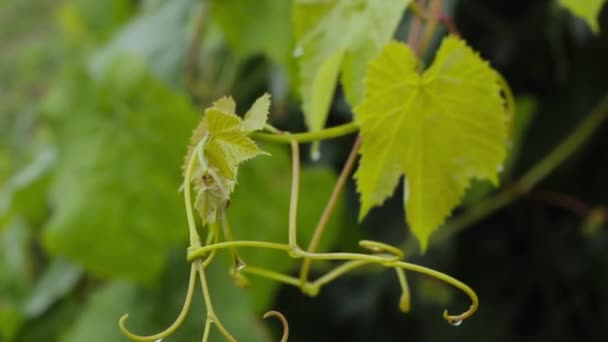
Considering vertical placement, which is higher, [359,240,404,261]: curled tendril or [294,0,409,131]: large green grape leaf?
[294,0,409,131]: large green grape leaf

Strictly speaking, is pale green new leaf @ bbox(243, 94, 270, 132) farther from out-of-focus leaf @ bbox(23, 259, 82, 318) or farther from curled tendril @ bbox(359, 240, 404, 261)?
out-of-focus leaf @ bbox(23, 259, 82, 318)

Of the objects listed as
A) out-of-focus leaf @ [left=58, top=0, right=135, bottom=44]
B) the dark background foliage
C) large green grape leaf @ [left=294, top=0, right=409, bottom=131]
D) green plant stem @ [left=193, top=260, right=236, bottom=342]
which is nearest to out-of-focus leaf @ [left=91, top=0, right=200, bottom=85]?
the dark background foliage

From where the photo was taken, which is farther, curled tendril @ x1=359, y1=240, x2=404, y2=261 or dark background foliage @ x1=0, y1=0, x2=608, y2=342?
dark background foliage @ x1=0, y1=0, x2=608, y2=342

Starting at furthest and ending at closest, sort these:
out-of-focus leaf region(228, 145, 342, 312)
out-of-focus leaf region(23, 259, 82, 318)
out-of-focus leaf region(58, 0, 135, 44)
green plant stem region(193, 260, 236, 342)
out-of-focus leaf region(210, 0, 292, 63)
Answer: out-of-focus leaf region(58, 0, 135, 44), out-of-focus leaf region(23, 259, 82, 318), out-of-focus leaf region(228, 145, 342, 312), out-of-focus leaf region(210, 0, 292, 63), green plant stem region(193, 260, 236, 342)

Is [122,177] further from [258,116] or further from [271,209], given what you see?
[258,116]

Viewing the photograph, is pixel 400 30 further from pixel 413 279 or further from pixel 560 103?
pixel 413 279

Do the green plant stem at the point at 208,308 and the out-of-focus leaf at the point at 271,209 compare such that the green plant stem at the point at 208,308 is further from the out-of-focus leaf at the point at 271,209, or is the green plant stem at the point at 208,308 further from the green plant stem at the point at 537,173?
the green plant stem at the point at 537,173

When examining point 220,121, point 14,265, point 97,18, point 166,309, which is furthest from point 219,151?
point 97,18
